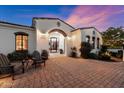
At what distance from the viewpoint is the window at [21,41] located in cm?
1131

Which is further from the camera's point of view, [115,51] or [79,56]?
[115,51]

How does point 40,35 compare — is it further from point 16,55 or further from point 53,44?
point 53,44

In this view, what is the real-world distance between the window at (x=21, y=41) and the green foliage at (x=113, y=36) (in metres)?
13.5

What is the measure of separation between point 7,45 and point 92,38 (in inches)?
369

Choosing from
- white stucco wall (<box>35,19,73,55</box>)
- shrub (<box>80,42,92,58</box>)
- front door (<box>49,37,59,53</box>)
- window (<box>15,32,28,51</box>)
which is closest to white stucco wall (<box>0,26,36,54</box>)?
window (<box>15,32,28,51</box>)

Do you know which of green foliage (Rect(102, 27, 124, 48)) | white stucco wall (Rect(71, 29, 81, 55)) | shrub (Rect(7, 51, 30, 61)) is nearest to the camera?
shrub (Rect(7, 51, 30, 61))

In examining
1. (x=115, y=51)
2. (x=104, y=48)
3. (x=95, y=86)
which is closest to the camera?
(x=95, y=86)

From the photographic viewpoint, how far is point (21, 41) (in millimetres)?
11500

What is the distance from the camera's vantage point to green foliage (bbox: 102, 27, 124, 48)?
2009cm

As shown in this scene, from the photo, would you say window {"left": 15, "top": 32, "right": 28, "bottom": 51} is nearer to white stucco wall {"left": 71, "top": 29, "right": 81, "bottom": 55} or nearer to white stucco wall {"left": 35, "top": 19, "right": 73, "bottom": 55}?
white stucco wall {"left": 35, "top": 19, "right": 73, "bottom": 55}

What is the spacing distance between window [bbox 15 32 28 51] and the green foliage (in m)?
13.5
